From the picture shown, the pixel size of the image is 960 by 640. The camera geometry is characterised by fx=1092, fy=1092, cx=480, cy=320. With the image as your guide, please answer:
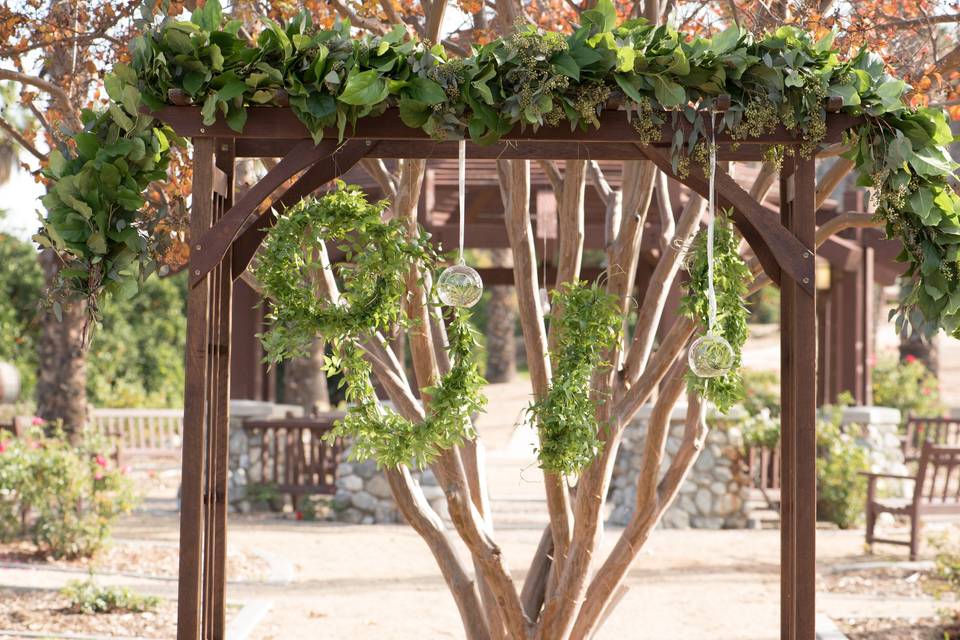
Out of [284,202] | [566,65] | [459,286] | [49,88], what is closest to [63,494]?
[49,88]

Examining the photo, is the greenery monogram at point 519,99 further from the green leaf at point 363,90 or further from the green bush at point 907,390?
the green bush at point 907,390

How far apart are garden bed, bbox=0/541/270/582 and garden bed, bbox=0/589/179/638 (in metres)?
1.13

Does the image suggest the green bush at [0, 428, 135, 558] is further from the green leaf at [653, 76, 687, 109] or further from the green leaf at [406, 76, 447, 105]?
the green leaf at [653, 76, 687, 109]

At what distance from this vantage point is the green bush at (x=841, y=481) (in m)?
10.1

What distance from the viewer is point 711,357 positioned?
12.2 feet

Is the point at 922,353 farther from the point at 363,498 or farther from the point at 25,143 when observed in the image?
the point at 25,143

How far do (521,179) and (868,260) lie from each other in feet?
27.5

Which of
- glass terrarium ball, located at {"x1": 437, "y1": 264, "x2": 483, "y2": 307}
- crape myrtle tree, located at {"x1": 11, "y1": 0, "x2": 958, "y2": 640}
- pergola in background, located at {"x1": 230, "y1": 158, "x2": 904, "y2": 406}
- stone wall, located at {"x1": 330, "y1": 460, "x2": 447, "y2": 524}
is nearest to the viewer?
crape myrtle tree, located at {"x1": 11, "y1": 0, "x2": 958, "y2": 640}

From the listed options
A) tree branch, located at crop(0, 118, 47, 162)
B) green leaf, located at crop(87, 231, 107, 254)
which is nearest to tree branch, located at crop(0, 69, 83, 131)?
tree branch, located at crop(0, 118, 47, 162)

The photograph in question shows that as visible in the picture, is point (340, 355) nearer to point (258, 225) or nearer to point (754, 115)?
point (258, 225)

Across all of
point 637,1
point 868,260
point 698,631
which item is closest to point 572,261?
point 637,1

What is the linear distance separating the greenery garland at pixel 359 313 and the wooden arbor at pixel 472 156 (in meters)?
0.22

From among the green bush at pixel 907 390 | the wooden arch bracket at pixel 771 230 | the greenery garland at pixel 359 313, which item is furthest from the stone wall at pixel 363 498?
the green bush at pixel 907 390

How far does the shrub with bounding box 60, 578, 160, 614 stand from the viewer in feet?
21.1
